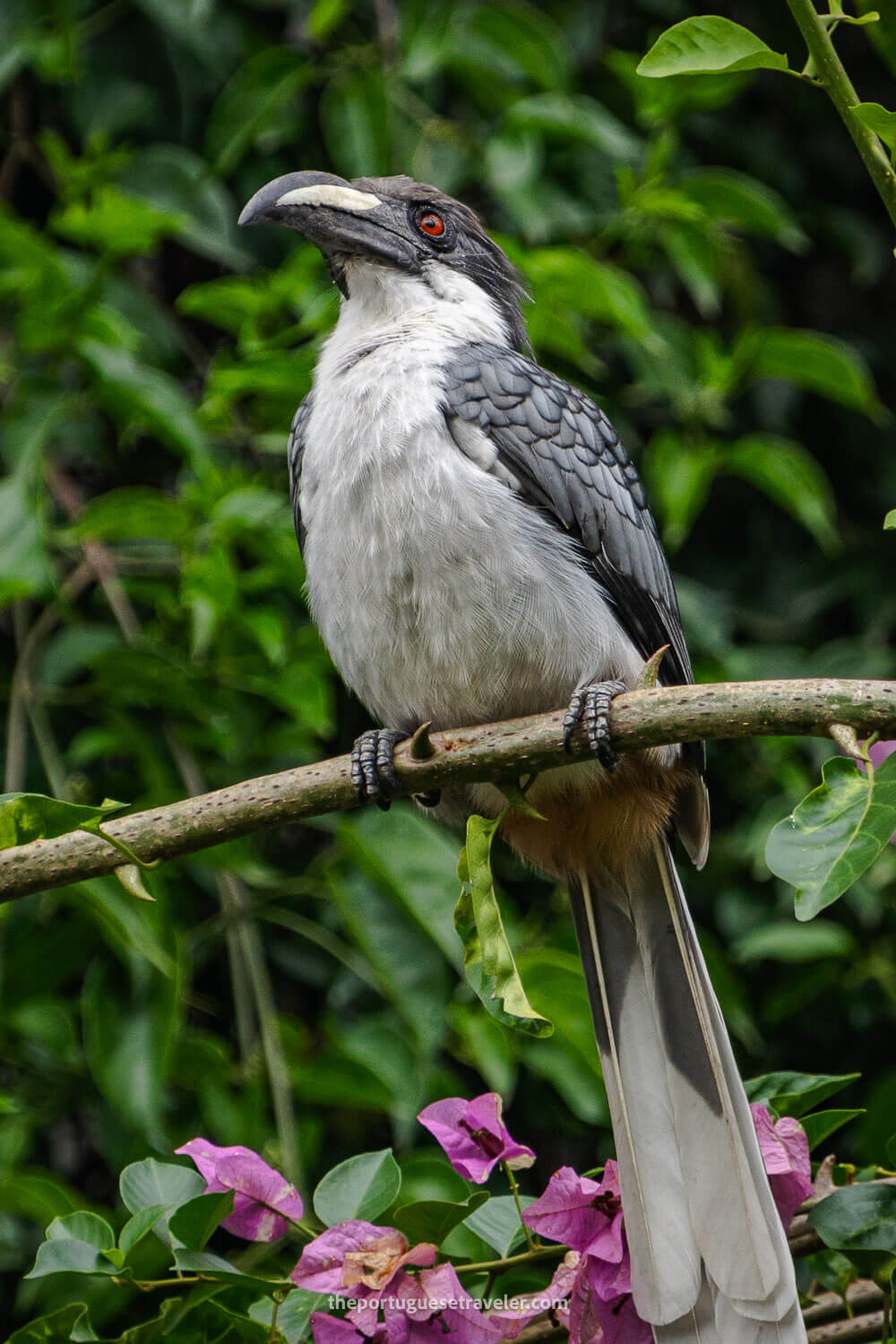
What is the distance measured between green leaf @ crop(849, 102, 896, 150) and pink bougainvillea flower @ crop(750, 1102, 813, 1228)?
4.00 ft

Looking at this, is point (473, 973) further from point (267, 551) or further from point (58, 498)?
point (58, 498)

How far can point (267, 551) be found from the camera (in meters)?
3.13

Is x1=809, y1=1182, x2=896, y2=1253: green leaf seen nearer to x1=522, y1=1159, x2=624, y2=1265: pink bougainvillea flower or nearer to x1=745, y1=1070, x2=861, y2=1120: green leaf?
x1=745, y1=1070, x2=861, y2=1120: green leaf

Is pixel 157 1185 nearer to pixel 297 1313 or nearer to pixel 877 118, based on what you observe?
pixel 297 1313

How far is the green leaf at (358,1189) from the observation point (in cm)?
178

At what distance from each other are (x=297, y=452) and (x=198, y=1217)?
1.55 metres

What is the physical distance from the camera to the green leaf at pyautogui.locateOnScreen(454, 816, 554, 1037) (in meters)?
1.69

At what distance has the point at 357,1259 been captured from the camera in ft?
5.47

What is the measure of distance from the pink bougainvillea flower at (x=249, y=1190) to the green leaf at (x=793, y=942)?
1.70 meters

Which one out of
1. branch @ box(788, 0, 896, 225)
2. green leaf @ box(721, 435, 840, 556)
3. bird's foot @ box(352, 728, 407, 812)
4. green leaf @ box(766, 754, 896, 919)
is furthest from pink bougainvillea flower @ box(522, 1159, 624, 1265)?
green leaf @ box(721, 435, 840, 556)

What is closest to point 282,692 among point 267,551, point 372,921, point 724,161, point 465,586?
point 267,551

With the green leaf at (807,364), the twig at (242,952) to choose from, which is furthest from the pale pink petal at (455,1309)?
the green leaf at (807,364)

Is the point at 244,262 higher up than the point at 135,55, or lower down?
lower down

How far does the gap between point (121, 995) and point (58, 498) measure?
1.28m
